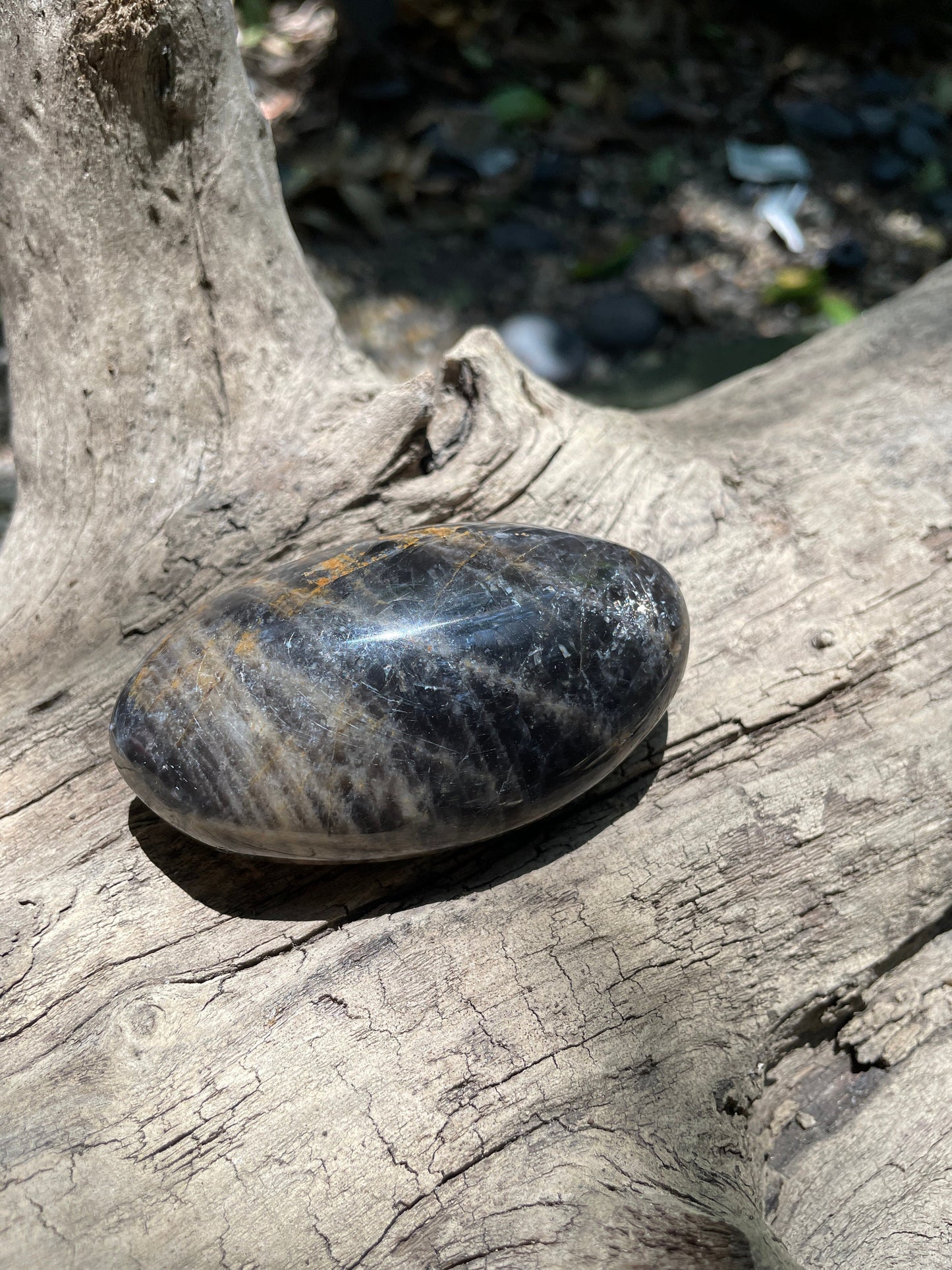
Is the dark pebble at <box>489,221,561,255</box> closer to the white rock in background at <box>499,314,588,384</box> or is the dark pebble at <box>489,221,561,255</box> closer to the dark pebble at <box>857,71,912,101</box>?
the white rock in background at <box>499,314,588,384</box>

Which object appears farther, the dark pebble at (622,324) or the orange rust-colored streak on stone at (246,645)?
the dark pebble at (622,324)

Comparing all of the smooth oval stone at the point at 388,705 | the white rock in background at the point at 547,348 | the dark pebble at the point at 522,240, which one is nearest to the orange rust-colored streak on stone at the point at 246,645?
the smooth oval stone at the point at 388,705

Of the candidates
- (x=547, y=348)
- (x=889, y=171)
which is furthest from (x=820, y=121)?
(x=547, y=348)

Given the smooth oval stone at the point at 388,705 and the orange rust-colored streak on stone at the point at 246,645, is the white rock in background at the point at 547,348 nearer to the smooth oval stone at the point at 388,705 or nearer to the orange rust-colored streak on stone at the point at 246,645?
the smooth oval stone at the point at 388,705

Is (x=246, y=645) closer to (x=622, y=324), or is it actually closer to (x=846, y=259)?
(x=622, y=324)

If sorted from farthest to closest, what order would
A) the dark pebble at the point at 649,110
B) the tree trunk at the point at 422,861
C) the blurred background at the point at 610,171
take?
the dark pebble at the point at 649,110, the blurred background at the point at 610,171, the tree trunk at the point at 422,861

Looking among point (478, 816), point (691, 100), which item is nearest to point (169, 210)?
point (478, 816)

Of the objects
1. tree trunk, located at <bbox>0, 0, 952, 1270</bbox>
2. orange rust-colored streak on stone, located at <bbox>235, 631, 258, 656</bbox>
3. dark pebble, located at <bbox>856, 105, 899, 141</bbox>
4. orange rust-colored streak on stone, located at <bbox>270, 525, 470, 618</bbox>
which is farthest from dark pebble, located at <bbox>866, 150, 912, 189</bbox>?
orange rust-colored streak on stone, located at <bbox>235, 631, 258, 656</bbox>

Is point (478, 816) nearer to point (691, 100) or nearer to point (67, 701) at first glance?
point (67, 701)
